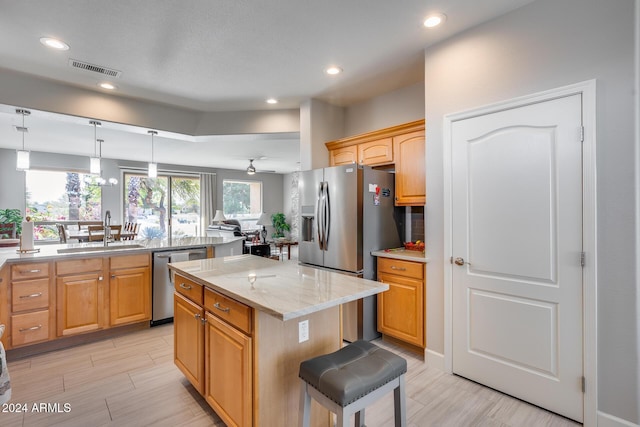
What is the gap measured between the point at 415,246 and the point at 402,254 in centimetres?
34

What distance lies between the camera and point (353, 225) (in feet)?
10.0

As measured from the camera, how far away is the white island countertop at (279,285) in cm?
139

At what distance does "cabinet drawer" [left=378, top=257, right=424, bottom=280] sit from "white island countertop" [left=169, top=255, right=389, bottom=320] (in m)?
1.08

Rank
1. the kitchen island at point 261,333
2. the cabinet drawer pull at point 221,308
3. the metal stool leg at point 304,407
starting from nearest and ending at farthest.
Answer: the metal stool leg at point 304,407
the kitchen island at point 261,333
the cabinet drawer pull at point 221,308

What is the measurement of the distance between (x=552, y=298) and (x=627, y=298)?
0.35 m

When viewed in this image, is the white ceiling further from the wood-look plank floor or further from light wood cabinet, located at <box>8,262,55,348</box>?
the wood-look plank floor

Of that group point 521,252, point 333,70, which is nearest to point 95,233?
→ point 333,70

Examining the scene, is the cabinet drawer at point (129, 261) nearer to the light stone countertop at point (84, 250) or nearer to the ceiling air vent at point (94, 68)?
the light stone countertop at point (84, 250)

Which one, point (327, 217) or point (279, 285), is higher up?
point (327, 217)

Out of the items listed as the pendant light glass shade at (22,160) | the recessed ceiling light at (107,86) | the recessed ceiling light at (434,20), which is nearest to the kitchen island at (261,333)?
the recessed ceiling light at (434,20)

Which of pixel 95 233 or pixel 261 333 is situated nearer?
pixel 261 333

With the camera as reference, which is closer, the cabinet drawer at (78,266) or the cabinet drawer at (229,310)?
the cabinet drawer at (229,310)

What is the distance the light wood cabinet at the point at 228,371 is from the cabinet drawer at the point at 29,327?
79.7 inches

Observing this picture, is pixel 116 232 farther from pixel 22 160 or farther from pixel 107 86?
pixel 107 86
